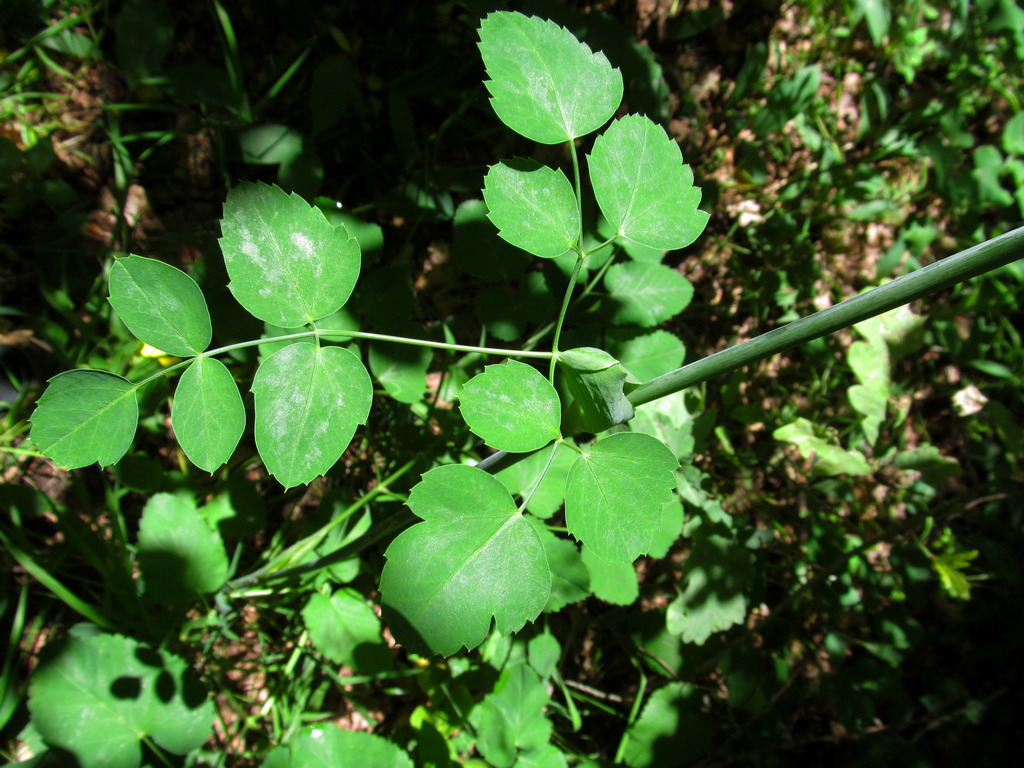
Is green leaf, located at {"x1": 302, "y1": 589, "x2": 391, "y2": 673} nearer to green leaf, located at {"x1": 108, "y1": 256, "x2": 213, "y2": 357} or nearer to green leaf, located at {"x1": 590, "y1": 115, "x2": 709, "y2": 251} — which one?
green leaf, located at {"x1": 108, "y1": 256, "x2": 213, "y2": 357}

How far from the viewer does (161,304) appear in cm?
80

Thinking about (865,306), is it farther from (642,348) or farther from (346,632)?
(346,632)

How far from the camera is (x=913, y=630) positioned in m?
1.86

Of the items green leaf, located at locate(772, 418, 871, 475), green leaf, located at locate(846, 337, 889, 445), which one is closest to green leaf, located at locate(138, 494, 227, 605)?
green leaf, located at locate(772, 418, 871, 475)

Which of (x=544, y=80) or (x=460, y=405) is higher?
(x=544, y=80)

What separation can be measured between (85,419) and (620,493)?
Answer: 64 centimetres

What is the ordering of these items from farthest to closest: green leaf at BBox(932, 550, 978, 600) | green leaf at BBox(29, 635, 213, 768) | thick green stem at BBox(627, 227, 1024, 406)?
green leaf at BBox(932, 550, 978, 600), green leaf at BBox(29, 635, 213, 768), thick green stem at BBox(627, 227, 1024, 406)

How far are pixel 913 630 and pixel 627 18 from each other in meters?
1.93

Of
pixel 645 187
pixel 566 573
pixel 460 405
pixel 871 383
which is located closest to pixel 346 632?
pixel 566 573

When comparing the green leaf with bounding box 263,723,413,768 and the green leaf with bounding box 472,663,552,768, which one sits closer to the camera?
the green leaf with bounding box 263,723,413,768

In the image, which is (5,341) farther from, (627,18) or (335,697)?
(627,18)

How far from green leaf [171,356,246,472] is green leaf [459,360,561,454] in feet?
0.92

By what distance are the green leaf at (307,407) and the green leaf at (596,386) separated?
242 millimetres

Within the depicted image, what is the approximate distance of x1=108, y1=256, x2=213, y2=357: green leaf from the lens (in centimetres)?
78
